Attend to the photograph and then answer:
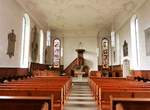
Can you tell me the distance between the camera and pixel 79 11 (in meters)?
14.6

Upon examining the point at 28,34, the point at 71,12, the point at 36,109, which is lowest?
the point at 36,109

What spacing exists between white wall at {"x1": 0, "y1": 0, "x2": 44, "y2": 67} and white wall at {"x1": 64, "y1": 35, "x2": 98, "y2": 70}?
33.8 feet

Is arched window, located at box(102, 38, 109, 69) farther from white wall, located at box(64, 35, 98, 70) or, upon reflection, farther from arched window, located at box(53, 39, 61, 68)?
arched window, located at box(53, 39, 61, 68)

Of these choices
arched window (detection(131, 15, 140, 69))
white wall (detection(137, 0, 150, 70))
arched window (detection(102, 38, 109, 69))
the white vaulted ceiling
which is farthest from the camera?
arched window (detection(102, 38, 109, 69))

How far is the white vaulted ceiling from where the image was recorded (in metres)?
12.3

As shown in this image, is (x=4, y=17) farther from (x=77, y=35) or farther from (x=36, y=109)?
(x=77, y=35)

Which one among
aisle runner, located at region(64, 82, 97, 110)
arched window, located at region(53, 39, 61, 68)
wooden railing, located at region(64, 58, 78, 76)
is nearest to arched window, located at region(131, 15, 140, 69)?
aisle runner, located at region(64, 82, 97, 110)

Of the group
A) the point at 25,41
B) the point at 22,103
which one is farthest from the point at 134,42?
the point at 22,103

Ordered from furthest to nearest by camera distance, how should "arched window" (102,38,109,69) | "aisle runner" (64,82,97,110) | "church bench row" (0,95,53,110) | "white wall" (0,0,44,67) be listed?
"arched window" (102,38,109,69) < "white wall" (0,0,44,67) < "aisle runner" (64,82,97,110) < "church bench row" (0,95,53,110)

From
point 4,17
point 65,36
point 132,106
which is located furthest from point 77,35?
A: point 132,106

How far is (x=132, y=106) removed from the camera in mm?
2643

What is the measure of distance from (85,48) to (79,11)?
7.24 m

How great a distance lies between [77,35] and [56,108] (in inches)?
698

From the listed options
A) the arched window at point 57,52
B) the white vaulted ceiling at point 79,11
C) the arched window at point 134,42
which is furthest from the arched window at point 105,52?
the arched window at point 134,42
